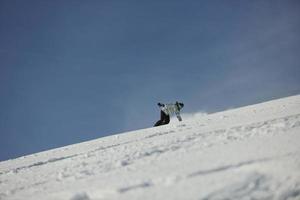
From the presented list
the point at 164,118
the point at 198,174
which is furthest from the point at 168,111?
the point at 198,174

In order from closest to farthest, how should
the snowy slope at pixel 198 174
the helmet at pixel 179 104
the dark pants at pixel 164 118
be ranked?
the snowy slope at pixel 198 174
the dark pants at pixel 164 118
the helmet at pixel 179 104

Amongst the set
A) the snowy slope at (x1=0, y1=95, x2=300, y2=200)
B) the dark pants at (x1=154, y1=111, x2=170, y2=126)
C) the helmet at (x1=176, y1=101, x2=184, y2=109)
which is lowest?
the snowy slope at (x1=0, y1=95, x2=300, y2=200)

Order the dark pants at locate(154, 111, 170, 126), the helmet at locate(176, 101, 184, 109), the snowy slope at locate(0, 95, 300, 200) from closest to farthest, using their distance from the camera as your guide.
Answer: the snowy slope at locate(0, 95, 300, 200) < the dark pants at locate(154, 111, 170, 126) < the helmet at locate(176, 101, 184, 109)

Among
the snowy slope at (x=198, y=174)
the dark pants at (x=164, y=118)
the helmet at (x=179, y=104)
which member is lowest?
the snowy slope at (x=198, y=174)

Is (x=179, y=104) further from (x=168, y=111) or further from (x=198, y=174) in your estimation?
Result: (x=198, y=174)

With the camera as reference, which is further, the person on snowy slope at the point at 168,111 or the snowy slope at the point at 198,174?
the person on snowy slope at the point at 168,111

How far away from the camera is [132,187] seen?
8.55 feet

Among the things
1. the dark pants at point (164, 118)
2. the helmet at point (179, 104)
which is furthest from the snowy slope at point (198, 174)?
the helmet at point (179, 104)

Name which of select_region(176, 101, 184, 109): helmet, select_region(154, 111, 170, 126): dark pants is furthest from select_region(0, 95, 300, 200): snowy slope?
select_region(176, 101, 184, 109): helmet

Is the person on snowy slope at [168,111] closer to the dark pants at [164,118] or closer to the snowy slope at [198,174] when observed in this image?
the dark pants at [164,118]

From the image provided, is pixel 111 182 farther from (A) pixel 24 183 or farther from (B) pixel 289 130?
(B) pixel 289 130

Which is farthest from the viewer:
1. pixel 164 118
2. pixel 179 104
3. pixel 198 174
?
pixel 179 104

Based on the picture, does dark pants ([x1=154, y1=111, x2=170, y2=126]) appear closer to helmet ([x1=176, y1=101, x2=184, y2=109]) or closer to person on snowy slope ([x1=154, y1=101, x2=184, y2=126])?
person on snowy slope ([x1=154, y1=101, x2=184, y2=126])

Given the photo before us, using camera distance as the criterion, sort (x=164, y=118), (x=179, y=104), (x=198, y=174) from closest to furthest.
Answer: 1. (x=198, y=174)
2. (x=164, y=118)
3. (x=179, y=104)
